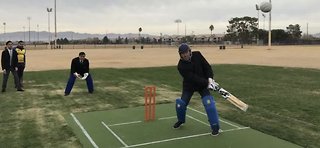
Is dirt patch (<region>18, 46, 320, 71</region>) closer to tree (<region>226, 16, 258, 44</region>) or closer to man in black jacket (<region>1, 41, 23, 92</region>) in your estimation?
man in black jacket (<region>1, 41, 23, 92</region>)

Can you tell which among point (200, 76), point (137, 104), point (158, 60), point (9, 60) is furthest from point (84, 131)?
point (158, 60)

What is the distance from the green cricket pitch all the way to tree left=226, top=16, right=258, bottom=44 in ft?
374

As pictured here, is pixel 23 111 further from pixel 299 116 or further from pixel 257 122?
pixel 299 116

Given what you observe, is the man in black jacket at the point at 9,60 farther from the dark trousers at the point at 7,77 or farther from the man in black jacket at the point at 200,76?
the man in black jacket at the point at 200,76

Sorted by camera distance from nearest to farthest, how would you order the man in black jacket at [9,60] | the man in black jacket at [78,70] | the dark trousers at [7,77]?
the man in black jacket at [78,70]
the man in black jacket at [9,60]
the dark trousers at [7,77]

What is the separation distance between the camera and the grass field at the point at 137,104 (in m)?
7.50

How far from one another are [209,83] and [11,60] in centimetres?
870

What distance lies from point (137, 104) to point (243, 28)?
11731cm

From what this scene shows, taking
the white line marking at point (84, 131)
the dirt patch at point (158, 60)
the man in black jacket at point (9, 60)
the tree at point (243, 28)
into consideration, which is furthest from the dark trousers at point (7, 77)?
the tree at point (243, 28)

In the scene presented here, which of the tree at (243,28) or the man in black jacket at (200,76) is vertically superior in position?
the tree at (243,28)

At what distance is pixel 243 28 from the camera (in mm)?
123688

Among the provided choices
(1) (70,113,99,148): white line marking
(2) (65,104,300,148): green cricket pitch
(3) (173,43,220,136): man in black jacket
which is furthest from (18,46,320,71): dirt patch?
(3) (173,43,220,136): man in black jacket

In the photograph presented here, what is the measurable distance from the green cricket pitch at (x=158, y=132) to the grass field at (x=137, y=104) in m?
0.32

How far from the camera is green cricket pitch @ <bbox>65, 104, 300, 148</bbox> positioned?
6859mm
